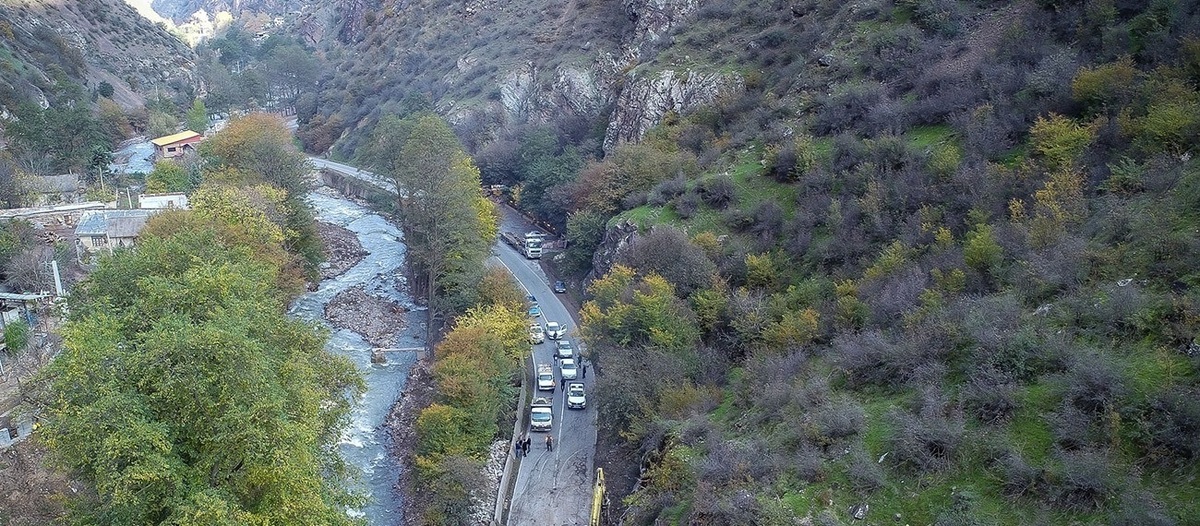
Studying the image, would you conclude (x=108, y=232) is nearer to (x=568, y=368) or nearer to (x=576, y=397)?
(x=568, y=368)

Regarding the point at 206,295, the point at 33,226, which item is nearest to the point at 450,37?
the point at 33,226

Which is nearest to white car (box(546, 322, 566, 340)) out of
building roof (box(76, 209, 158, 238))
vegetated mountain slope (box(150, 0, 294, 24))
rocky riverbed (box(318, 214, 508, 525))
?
rocky riverbed (box(318, 214, 508, 525))

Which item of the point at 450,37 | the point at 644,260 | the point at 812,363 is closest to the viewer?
the point at 812,363

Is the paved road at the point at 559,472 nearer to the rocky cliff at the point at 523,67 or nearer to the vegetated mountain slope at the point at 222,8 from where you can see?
the rocky cliff at the point at 523,67

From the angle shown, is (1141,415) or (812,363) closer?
(1141,415)

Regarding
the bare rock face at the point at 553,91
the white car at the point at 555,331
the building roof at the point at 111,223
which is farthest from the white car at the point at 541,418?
the bare rock face at the point at 553,91

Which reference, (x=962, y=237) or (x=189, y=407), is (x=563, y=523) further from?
(x=962, y=237)

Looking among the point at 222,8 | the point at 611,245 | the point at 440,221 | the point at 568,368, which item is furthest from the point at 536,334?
the point at 222,8
